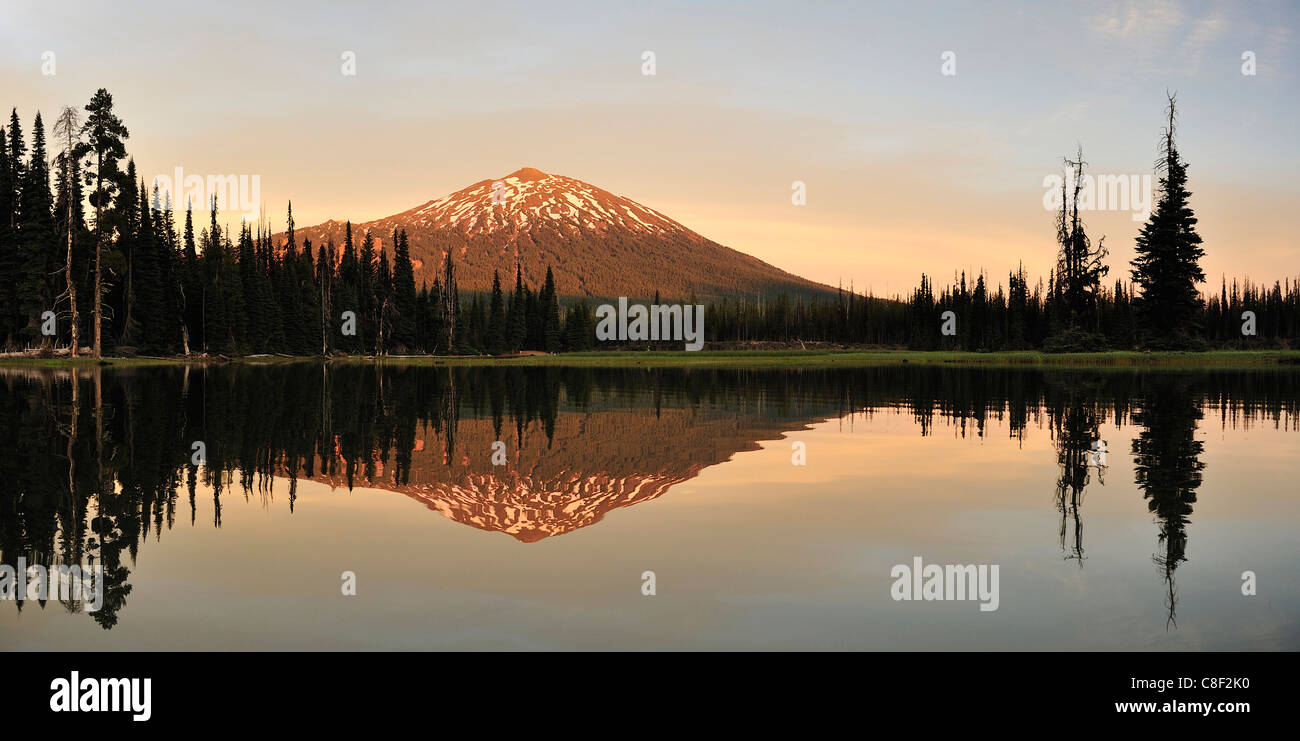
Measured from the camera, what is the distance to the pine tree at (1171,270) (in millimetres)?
93438

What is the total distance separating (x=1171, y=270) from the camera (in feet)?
308

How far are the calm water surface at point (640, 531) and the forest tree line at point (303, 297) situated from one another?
66555 millimetres

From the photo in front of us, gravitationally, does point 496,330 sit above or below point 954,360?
above

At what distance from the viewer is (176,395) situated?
42.2m

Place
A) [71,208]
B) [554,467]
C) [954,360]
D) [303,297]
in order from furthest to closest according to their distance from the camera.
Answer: [303,297]
[954,360]
[71,208]
[554,467]

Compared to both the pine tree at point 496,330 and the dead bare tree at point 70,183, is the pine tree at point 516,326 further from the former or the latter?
the dead bare tree at point 70,183

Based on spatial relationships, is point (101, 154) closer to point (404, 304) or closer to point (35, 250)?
point (35, 250)

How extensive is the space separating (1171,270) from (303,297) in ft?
385

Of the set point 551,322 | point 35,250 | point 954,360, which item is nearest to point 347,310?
point 551,322

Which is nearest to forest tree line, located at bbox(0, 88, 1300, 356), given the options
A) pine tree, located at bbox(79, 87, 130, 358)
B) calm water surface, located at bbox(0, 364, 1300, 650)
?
pine tree, located at bbox(79, 87, 130, 358)

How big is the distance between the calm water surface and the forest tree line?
218ft
